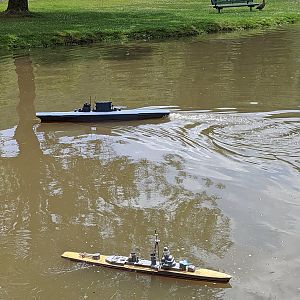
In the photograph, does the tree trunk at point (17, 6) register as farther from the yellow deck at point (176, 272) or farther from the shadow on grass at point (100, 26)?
the yellow deck at point (176, 272)

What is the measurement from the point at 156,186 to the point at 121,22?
22.2 metres

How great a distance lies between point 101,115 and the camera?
1351 cm

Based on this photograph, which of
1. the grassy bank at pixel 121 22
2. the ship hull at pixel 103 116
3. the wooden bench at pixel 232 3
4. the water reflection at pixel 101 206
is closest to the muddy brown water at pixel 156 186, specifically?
the water reflection at pixel 101 206

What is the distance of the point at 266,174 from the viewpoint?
978 centimetres

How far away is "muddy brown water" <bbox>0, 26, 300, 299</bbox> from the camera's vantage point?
693cm

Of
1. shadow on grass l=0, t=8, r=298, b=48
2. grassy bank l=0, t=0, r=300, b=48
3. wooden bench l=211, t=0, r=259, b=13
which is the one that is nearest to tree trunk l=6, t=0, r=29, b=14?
shadow on grass l=0, t=8, r=298, b=48

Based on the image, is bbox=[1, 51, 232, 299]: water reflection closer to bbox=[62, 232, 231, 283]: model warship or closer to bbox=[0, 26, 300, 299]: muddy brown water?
bbox=[0, 26, 300, 299]: muddy brown water

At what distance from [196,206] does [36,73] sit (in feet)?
40.6

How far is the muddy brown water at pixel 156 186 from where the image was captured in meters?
6.93

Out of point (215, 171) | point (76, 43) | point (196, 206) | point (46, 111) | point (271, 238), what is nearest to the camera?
point (271, 238)

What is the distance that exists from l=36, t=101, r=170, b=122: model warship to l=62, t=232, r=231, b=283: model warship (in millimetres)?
6560

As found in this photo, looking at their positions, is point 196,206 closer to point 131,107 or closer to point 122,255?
point 122,255

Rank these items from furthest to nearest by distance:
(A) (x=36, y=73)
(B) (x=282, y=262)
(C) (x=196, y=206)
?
(A) (x=36, y=73), (C) (x=196, y=206), (B) (x=282, y=262)

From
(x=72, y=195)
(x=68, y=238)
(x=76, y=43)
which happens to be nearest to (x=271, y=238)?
(x=68, y=238)
